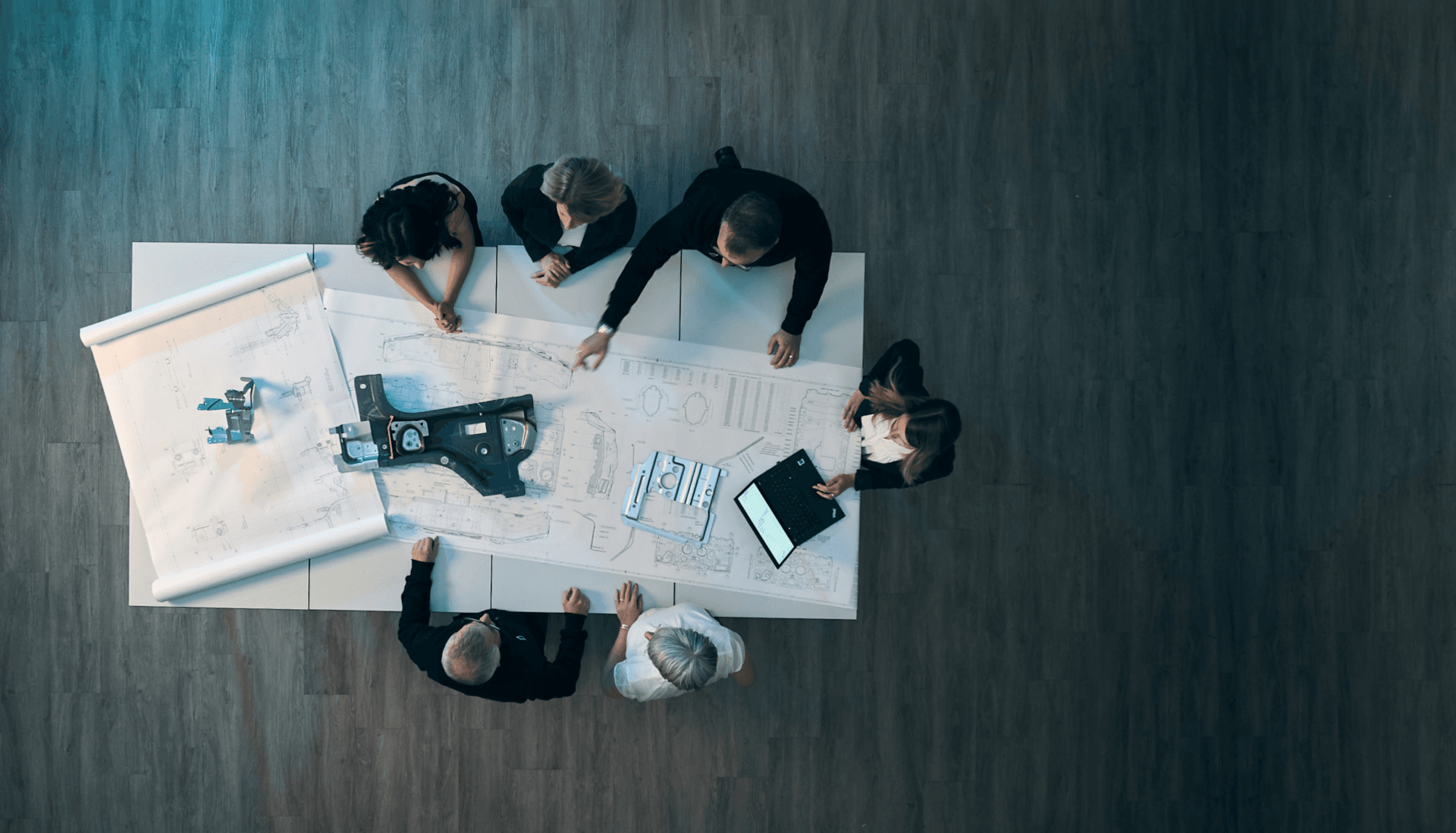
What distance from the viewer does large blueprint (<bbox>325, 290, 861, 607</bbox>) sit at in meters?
2.21

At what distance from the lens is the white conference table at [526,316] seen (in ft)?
7.26

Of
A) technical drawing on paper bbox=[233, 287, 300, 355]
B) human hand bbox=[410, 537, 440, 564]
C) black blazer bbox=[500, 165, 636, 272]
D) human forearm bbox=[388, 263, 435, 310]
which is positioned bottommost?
human hand bbox=[410, 537, 440, 564]

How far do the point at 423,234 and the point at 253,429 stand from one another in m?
0.83

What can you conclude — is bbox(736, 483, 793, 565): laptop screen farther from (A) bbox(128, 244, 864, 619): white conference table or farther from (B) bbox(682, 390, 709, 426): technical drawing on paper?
(B) bbox(682, 390, 709, 426): technical drawing on paper

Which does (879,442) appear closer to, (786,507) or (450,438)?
(786,507)

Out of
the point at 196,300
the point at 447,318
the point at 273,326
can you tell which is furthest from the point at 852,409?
the point at 196,300

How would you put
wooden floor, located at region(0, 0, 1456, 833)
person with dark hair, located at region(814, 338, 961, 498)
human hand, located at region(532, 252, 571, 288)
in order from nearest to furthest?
person with dark hair, located at region(814, 338, 961, 498), human hand, located at region(532, 252, 571, 288), wooden floor, located at region(0, 0, 1456, 833)

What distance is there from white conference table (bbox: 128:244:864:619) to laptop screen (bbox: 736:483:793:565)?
158 millimetres

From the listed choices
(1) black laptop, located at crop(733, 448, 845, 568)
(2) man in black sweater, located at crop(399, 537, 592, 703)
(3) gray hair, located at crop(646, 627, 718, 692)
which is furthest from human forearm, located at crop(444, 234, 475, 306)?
(3) gray hair, located at crop(646, 627, 718, 692)

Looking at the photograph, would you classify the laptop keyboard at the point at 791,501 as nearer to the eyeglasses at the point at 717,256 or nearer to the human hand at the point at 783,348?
the human hand at the point at 783,348

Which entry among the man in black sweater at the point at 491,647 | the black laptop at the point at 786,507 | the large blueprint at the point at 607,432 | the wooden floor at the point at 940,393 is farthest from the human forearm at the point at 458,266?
the black laptop at the point at 786,507

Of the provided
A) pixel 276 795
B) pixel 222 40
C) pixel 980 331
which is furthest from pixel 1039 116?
pixel 276 795

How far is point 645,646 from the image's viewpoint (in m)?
2.18

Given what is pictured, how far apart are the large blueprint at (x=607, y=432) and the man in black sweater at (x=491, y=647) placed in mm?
139
